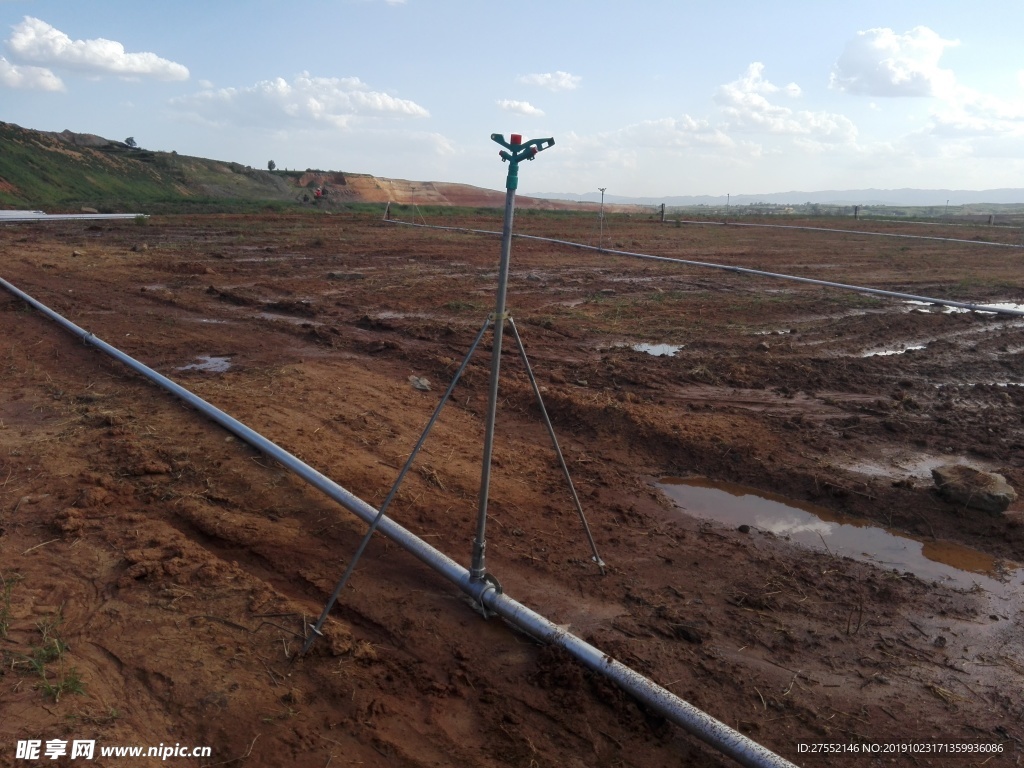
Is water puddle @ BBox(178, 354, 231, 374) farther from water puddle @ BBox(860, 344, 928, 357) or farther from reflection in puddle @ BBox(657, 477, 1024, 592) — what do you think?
water puddle @ BBox(860, 344, 928, 357)

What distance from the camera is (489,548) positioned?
178 inches

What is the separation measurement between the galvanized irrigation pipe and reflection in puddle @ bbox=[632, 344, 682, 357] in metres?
5.77

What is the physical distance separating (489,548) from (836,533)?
8.82ft

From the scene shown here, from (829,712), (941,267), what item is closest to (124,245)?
(829,712)

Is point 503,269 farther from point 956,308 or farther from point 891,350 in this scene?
point 956,308

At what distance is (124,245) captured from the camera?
18.8 meters

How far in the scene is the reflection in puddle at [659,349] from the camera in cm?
960

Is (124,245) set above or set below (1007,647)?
above

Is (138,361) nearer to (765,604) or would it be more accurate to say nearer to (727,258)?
(765,604)

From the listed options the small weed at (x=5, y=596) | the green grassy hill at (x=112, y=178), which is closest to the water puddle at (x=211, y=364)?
the small weed at (x=5, y=596)

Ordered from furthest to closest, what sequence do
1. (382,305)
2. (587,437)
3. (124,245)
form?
(124,245)
(382,305)
(587,437)

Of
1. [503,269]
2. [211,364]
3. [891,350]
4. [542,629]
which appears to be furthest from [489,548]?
[891,350]

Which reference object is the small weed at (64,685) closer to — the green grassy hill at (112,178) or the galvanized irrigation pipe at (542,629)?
the galvanized irrigation pipe at (542,629)

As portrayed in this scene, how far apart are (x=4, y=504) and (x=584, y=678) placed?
379 centimetres
